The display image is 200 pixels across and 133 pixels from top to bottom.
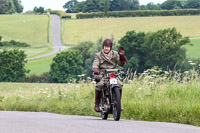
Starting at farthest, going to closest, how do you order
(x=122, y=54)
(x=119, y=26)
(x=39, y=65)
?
(x=119, y=26) < (x=39, y=65) < (x=122, y=54)

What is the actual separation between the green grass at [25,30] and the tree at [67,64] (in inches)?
795

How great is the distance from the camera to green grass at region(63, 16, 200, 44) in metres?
127

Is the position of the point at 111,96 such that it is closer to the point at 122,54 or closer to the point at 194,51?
the point at 122,54

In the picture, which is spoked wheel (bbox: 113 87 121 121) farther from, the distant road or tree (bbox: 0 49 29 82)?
the distant road

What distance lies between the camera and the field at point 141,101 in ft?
27.2

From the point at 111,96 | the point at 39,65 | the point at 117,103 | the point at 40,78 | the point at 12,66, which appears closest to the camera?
the point at 117,103

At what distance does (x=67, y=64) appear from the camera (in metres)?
102

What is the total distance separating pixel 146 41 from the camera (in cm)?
10250

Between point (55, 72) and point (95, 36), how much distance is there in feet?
101

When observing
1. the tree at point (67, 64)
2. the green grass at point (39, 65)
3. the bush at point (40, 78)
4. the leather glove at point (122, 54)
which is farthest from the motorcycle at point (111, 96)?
the tree at point (67, 64)

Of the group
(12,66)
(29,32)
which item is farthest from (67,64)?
(29,32)

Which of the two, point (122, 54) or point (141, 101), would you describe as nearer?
point (122, 54)

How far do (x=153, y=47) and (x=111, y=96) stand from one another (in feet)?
309

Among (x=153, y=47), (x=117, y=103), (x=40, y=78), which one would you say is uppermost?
(x=117, y=103)
